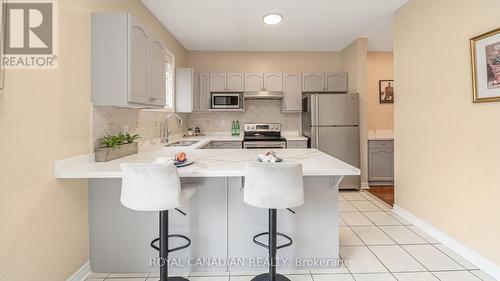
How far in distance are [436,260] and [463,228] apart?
0.39m

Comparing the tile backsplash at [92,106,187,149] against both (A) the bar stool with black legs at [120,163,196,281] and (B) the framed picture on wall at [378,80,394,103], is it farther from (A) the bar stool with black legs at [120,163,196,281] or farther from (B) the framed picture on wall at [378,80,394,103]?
(B) the framed picture on wall at [378,80,394,103]

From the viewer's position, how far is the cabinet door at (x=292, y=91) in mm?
5129

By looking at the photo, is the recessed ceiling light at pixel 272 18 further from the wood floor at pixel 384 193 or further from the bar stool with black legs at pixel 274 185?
the wood floor at pixel 384 193

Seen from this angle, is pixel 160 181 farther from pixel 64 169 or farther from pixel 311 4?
pixel 311 4

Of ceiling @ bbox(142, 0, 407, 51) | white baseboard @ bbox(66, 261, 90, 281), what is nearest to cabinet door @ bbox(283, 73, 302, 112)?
ceiling @ bbox(142, 0, 407, 51)

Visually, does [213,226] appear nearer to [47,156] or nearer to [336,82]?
[47,156]

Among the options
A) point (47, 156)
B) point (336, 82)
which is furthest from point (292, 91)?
point (47, 156)

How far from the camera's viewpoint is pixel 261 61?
213 inches

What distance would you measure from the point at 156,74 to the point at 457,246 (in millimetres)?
3312

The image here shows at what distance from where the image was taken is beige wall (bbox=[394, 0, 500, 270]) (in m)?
2.23

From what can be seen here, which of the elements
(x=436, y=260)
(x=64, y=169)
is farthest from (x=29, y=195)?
(x=436, y=260)

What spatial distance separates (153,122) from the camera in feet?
12.2

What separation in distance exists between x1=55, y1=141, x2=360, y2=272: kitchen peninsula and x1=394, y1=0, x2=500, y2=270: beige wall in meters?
1.19

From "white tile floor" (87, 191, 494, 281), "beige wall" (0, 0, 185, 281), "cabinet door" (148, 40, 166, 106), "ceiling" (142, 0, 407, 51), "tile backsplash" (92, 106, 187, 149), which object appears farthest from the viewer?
"ceiling" (142, 0, 407, 51)
